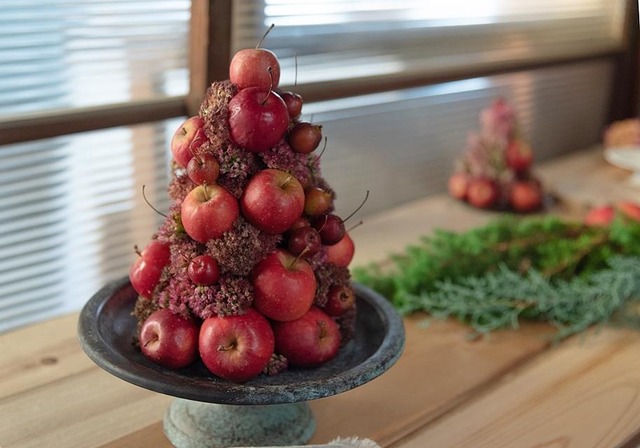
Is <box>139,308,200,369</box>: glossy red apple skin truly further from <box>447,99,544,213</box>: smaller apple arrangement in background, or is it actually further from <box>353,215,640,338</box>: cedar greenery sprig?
<box>447,99,544,213</box>: smaller apple arrangement in background

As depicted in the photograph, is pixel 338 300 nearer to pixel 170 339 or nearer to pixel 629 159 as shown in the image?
pixel 170 339

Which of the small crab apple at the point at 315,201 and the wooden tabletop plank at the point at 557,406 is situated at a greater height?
the small crab apple at the point at 315,201

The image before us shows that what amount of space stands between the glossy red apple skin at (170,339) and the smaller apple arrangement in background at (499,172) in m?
1.24

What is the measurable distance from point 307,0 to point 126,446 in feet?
3.91

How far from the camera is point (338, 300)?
0.86 metres

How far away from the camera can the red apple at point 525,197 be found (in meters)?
1.91

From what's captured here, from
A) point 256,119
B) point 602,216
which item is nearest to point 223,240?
point 256,119

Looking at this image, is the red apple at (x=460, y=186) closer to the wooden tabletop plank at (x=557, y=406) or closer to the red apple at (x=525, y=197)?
the red apple at (x=525, y=197)

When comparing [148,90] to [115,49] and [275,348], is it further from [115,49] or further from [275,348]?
[275,348]

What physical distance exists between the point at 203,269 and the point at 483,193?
1258 millimetres

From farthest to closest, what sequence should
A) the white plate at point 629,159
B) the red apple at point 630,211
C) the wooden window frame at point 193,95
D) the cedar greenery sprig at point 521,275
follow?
1. the white plate at point 629,159
2. the red apple at point 630,211
3. the wooden window frame at point 193,95
4. the cedar greenery sprig at point 521,275

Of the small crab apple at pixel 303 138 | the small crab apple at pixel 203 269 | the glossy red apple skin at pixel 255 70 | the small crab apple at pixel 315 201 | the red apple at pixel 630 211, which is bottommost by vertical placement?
the red apple at pixel 630 211

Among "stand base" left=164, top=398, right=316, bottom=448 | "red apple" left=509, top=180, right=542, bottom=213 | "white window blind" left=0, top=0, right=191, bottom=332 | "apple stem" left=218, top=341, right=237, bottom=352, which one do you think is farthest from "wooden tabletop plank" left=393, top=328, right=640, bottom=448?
"white window blind" left=0, top=0, right=191, bottom=332

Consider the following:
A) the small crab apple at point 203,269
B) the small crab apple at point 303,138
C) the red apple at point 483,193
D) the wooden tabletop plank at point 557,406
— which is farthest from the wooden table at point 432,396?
the red apple at point 483,193
